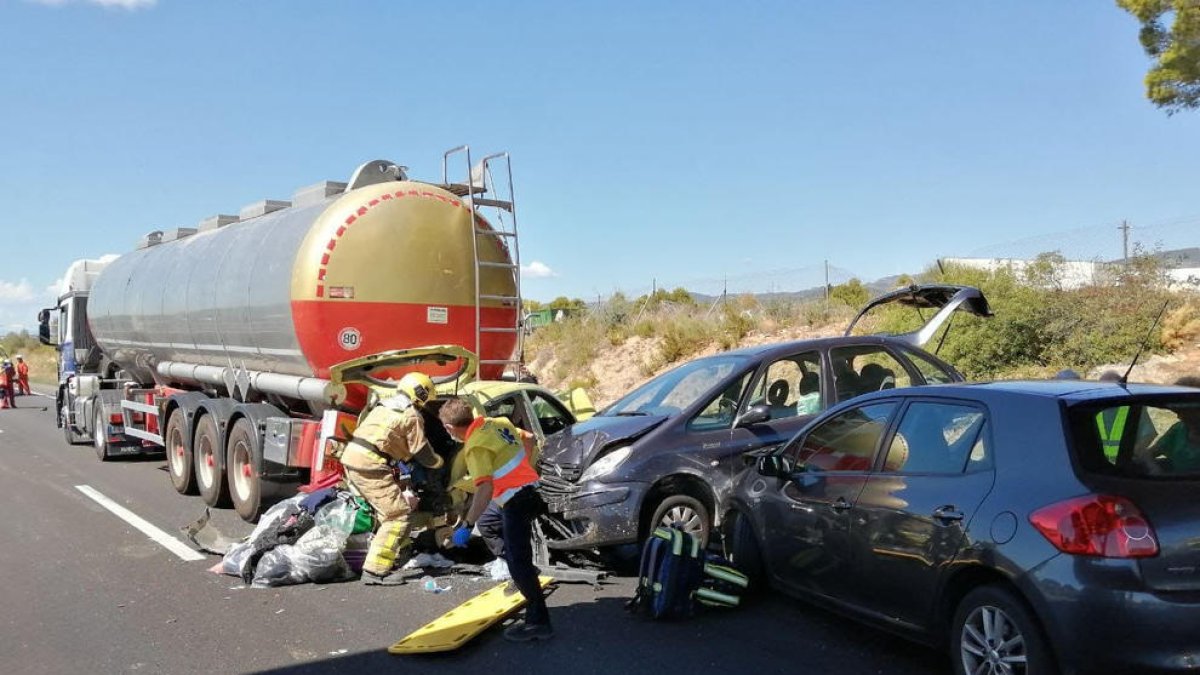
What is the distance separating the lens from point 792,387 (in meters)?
7.68

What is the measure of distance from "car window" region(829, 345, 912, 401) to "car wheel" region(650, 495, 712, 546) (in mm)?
1579

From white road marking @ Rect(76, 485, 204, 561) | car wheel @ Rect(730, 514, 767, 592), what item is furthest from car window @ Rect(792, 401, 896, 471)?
white road marking @ Rect(76, 485, 204, 561)

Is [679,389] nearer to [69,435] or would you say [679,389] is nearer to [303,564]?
[303,564]

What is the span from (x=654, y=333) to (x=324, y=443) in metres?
14.3

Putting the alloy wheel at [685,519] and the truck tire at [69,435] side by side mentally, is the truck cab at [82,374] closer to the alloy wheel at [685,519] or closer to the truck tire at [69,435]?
the truck tire at [69,435]

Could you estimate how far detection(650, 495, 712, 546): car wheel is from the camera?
669cm

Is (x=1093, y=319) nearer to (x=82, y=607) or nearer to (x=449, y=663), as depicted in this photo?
(x=449, y=663)

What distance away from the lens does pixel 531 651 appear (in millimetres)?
5406

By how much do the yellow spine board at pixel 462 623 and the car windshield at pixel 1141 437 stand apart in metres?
3.47

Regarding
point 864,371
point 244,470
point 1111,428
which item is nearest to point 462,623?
point 1111,428

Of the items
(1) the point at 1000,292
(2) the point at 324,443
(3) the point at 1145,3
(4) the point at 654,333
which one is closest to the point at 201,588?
(2) the point at 324,443

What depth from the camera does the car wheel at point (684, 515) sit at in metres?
6.69

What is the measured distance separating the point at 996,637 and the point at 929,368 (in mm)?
4308

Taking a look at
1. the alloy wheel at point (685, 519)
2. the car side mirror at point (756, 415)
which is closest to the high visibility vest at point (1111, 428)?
the car side mirror at point (756, 415)
